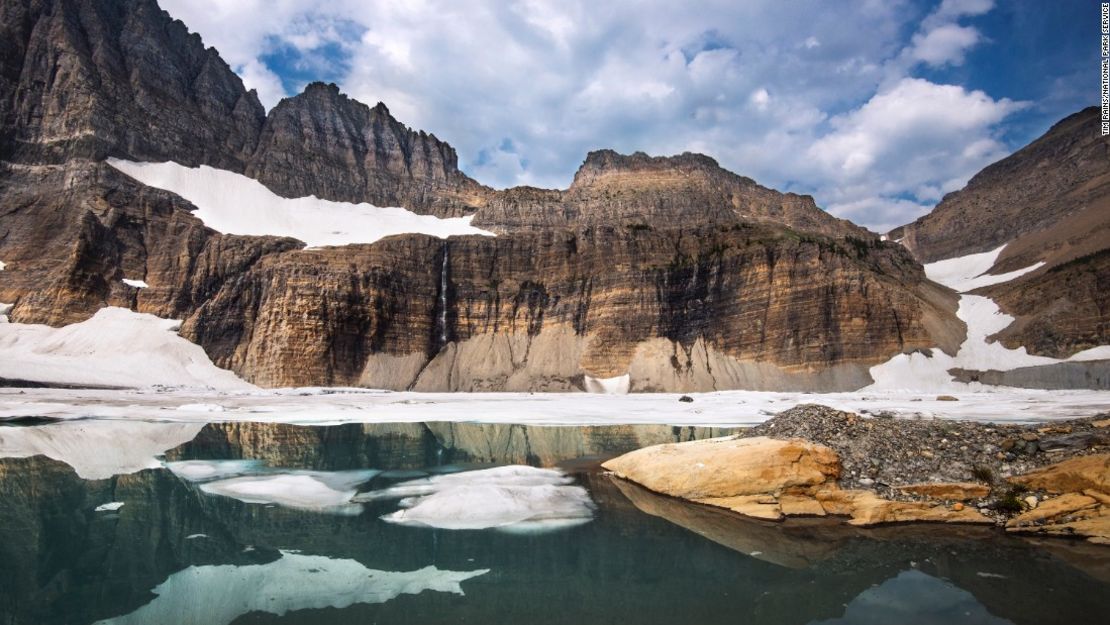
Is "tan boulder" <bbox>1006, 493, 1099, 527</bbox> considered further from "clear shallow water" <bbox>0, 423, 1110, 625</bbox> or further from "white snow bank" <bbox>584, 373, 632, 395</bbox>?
"white snow bank" <bbox>584, 373, 632, 395</bbox>


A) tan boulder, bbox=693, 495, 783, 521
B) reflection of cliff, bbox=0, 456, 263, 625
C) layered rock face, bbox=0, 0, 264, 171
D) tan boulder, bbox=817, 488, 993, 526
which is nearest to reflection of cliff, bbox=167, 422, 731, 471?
reflection of cliff, bbox=0, 456, 263, 625

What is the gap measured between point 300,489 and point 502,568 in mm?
8650

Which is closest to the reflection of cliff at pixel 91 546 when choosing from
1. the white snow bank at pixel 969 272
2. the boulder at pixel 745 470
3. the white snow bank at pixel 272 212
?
the boulder at pixel 745 470

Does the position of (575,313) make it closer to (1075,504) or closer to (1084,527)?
(1075,504)

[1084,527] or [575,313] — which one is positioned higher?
[575,313]

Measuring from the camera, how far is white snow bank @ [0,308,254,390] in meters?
66.5

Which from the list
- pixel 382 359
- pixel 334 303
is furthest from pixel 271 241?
pixel 382 359

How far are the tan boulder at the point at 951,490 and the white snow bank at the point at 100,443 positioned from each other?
21.9 meters

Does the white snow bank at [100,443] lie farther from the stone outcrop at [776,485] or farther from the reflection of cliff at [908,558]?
the reflection of cliff at [908,558]

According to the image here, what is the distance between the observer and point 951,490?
1282cm

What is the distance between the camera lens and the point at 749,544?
11367 mm

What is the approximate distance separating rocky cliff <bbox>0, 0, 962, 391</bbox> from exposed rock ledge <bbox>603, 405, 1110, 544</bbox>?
55795 mm

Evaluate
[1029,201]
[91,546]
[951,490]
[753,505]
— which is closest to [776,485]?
[753,505]

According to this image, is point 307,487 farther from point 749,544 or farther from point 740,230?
point 740,230
